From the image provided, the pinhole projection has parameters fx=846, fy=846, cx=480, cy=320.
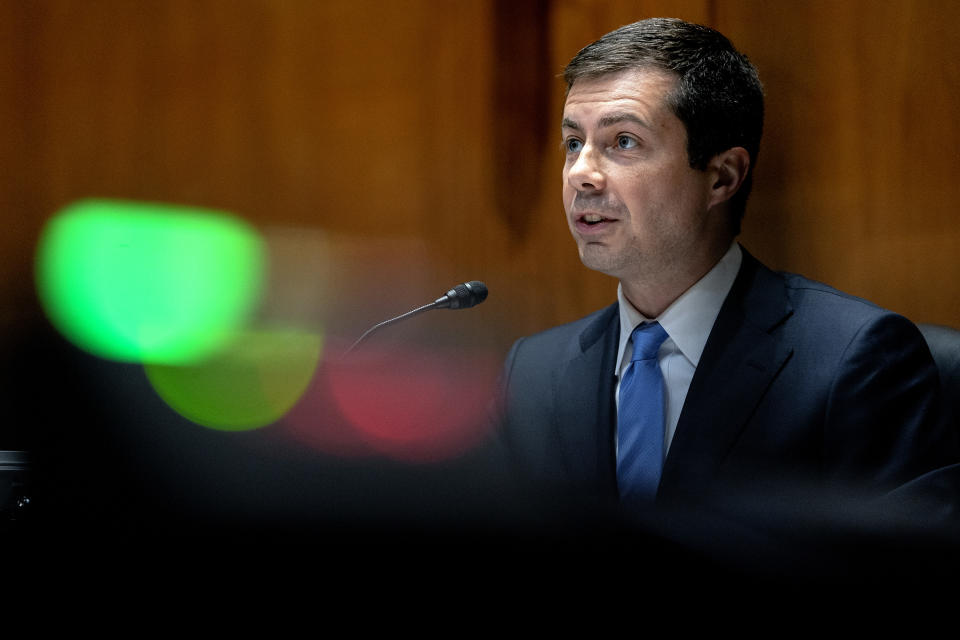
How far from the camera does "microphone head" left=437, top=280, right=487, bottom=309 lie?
3.75 feet

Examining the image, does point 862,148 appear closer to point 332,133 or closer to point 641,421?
point 641,421

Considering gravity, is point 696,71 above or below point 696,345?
above

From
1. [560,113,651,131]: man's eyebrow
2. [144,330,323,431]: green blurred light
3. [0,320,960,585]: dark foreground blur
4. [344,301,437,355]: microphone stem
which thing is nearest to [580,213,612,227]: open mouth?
[560,113,651,131]: man's eyebrow

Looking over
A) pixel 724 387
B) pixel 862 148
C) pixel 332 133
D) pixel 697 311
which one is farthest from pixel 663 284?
pixel 332 133

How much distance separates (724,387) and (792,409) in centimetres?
8

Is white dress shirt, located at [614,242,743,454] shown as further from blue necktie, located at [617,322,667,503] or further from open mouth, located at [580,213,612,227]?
open mouth, located at [580,213,612,227]

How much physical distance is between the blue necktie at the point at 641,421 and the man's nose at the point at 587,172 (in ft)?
0.68

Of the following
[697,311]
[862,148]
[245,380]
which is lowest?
[245,380]

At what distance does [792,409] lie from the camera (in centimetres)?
103

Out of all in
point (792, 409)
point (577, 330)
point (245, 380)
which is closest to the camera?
point (792, 409)

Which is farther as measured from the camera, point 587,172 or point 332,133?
point 332,133

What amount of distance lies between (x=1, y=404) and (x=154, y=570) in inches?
52.9

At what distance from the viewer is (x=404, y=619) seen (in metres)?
0.49

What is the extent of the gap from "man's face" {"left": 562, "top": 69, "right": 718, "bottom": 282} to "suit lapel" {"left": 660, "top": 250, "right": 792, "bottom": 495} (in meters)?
0.12
